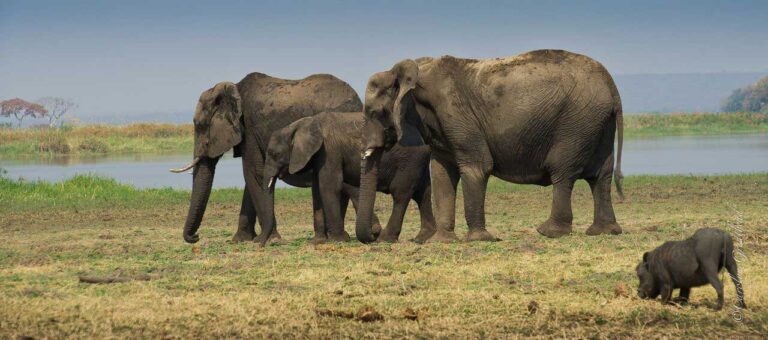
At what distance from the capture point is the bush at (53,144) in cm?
5819

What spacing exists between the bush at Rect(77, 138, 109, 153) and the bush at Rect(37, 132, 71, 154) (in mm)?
703

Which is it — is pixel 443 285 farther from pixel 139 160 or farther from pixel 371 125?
pixel 139 160

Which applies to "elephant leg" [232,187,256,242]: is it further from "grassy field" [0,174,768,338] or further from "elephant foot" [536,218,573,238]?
"elephant foot" [536,218,573,238]

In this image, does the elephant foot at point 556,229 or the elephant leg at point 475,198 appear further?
the elephant foot at point 556,229

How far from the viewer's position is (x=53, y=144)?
58656 millimetres

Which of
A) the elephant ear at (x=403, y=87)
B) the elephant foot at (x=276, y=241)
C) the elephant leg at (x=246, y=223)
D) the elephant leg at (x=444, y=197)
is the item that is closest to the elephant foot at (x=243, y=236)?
the elephant leg at (x=246, y=223)

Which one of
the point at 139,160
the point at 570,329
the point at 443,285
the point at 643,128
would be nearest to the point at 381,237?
the point at 443,285

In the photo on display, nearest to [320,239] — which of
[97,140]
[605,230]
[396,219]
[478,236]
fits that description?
[396,219]

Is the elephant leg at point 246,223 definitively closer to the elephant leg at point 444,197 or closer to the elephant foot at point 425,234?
the elephant foot at point 425,234

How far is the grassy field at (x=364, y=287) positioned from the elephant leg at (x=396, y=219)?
0.55 ft

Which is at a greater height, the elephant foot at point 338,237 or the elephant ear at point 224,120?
the elephant ear at point 224,120

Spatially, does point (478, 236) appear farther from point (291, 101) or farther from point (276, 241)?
point (291, 101)

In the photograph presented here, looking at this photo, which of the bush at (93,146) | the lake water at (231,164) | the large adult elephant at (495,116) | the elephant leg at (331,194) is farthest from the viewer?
the bush at (93,146)

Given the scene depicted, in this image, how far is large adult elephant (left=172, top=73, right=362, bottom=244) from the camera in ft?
54.6
